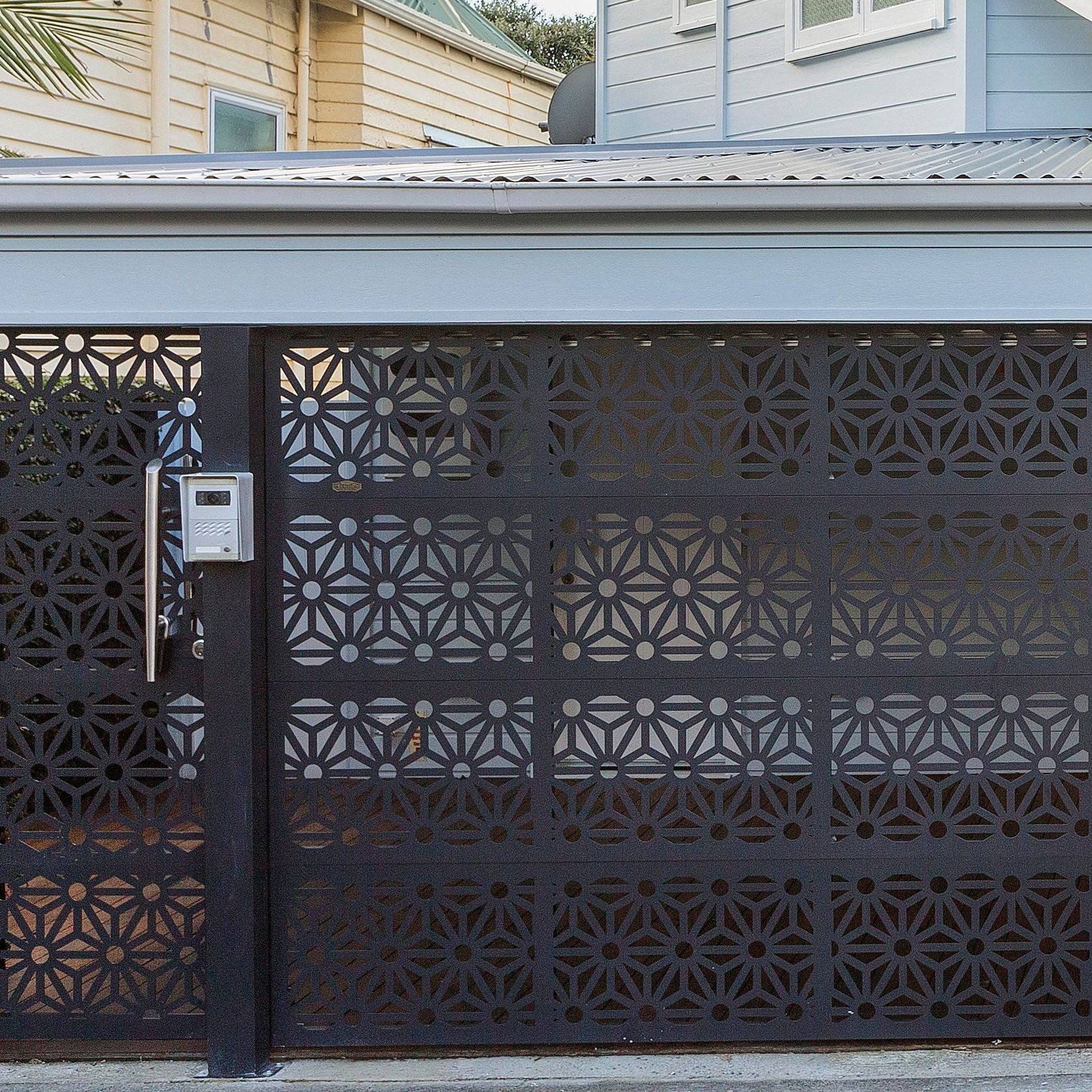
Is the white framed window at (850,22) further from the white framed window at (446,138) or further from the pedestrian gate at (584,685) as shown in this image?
the white framed window at (446,138)

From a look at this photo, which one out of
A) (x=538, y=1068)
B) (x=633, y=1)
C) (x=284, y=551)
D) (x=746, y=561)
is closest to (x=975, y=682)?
(x=746, y=561)

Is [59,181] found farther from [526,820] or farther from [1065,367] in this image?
[1065,367]

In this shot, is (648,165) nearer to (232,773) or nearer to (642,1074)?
(232,773)

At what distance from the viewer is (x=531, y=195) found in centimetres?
354

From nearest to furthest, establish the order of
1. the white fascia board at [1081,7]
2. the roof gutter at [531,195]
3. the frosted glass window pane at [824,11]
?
1. the roof gutter at [531,195]
2. the white fascia board at [1081,7]
3. the frosted glass window pane at [824,11]

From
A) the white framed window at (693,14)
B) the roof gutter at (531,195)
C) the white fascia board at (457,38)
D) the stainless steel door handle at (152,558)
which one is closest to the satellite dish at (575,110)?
the white framed window at (693,14)

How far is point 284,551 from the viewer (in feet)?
12.5

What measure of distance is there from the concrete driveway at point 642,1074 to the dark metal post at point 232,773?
0.20m

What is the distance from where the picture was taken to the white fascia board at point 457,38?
1081cm

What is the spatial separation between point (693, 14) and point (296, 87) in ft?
14.4

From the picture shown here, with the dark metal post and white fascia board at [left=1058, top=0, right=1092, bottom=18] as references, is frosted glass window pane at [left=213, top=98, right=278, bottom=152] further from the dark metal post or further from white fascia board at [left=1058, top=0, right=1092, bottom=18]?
the dark metal post

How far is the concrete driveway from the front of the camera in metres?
3.65

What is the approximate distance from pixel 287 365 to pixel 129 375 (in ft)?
1.57

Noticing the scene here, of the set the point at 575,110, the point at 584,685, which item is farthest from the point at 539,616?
the point at 575,110
